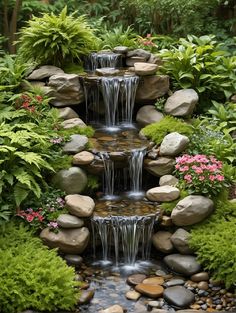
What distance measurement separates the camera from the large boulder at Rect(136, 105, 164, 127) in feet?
33.1

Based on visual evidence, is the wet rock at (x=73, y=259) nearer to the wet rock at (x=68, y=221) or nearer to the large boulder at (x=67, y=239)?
the large boulder at (x=67, y=239)

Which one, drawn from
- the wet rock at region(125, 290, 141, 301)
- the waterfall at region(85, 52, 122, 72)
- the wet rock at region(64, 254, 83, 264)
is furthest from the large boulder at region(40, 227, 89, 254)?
the waterfall at region(85, 52, 122, 72)

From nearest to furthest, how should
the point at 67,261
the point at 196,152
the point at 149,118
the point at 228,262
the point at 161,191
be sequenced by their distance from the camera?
1. the point at 228,262
2. the point at 67,261
3. the point at 161,191
4. the point at 196,152
5. the point at 149,118

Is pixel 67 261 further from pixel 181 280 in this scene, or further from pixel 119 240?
pixel 181 280

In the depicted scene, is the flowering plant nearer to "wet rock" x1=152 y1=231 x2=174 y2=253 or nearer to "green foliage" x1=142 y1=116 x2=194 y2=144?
"wet rock" x1=152 y1=231 x2=174 y2=253

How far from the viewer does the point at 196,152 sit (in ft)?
28.8

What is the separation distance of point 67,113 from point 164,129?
194cm

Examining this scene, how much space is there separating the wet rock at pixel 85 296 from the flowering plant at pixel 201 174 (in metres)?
2.31

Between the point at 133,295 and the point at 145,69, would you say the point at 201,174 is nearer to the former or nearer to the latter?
the point at 133,295

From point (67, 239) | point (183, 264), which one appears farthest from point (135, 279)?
point (67, 239)

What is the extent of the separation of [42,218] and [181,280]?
7.41 feet

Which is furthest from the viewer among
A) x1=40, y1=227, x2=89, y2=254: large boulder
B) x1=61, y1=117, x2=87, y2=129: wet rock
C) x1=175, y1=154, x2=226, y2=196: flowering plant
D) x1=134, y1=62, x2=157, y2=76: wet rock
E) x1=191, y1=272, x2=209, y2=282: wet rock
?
x1=134, y1=62, x2=157, y2=76: wet rock

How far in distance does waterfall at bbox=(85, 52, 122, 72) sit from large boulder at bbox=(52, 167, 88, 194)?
3.76m

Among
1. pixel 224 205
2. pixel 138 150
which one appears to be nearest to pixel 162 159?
pixel 138 150
